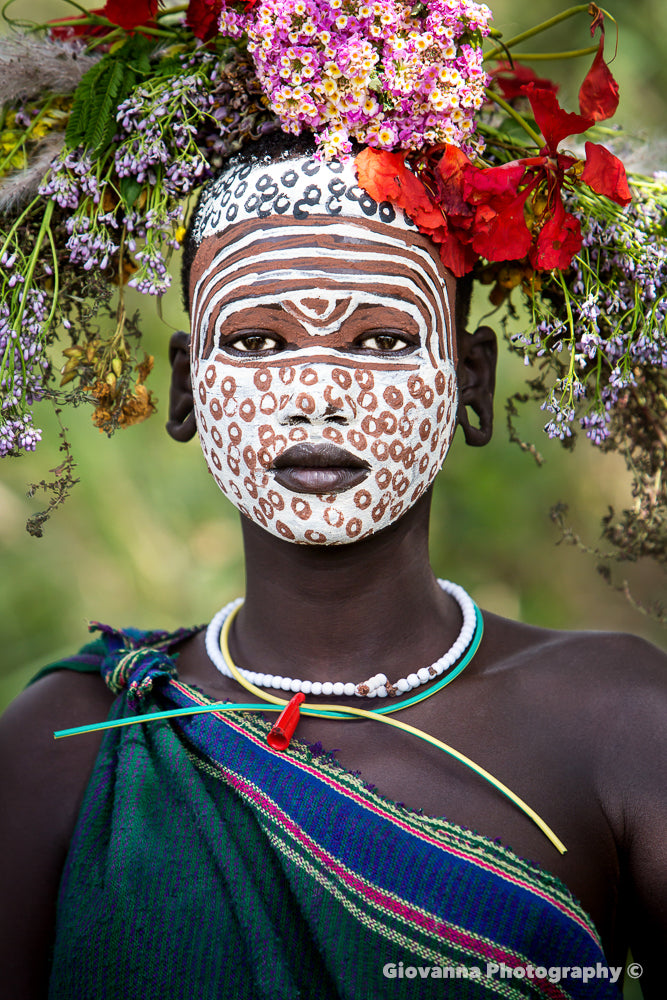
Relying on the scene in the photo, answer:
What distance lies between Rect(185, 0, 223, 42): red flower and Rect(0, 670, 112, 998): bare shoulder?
65.2 inches

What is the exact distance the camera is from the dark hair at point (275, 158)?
2492mm

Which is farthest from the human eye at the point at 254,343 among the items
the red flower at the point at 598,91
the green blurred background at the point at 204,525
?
the green blurred background at the point at 204,525

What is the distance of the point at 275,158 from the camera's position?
98.0 inches

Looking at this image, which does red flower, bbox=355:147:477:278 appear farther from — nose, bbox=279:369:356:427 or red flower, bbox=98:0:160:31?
red flower, bbox=98:0:160:31

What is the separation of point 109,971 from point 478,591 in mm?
3912

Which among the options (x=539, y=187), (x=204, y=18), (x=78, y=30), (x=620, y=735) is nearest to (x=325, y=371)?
(x=539, y=187)

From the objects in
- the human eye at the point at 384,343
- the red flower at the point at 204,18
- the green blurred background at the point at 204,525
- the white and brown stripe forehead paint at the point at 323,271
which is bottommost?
the green blurred background at the point at 204,525

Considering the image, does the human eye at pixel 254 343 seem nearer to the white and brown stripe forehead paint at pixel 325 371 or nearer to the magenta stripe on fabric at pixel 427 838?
the white and brown stripe forehead paint at pixel 325 371

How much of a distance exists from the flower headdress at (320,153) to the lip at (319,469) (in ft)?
1.76

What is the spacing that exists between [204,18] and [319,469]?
113cm

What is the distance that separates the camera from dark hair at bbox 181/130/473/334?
2492 millimetres

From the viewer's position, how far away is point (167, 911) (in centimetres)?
223

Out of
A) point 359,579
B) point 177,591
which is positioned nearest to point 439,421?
point 359,579

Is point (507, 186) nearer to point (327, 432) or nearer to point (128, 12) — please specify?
point (327, 432)
